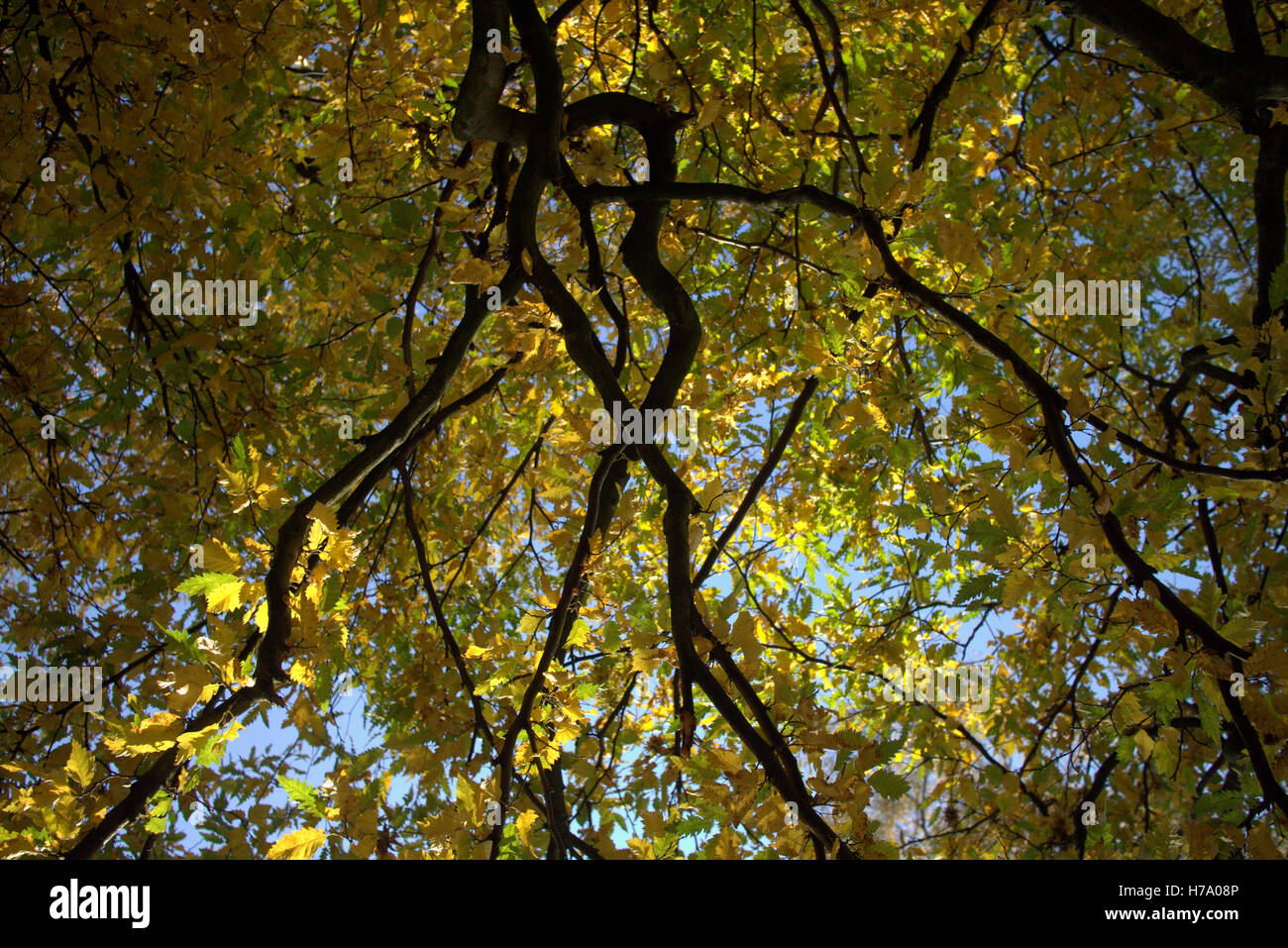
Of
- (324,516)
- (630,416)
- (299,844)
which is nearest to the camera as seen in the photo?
(299,844)

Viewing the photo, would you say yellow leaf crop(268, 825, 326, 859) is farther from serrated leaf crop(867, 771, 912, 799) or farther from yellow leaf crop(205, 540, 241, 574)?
serrated leaf crop(867, 771, 912, 799)

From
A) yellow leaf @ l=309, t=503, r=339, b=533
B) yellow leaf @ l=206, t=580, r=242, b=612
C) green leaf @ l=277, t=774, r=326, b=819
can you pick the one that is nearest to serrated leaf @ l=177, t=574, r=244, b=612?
yellow leaf @ l=206, t=580, r=242, b=612

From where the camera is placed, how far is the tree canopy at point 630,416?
1.69 metres

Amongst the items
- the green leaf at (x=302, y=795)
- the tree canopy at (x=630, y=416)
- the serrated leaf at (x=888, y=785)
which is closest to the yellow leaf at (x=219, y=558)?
the tree canopy at (x=630, y=416)

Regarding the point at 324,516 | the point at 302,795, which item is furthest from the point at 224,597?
the point at 302,795

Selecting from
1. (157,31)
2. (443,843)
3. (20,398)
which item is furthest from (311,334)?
(443,843)

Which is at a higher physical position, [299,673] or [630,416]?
[630,416]

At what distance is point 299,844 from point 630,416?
110 centimetres

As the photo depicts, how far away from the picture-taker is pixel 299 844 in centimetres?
147

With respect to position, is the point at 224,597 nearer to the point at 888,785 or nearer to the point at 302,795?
the point at 302,795

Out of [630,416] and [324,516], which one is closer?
[324,516]

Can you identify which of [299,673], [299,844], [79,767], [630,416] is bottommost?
[299,844]

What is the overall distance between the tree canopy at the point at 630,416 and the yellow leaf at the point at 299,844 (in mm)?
12

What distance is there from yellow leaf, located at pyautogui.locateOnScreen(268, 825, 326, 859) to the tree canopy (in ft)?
0.04
